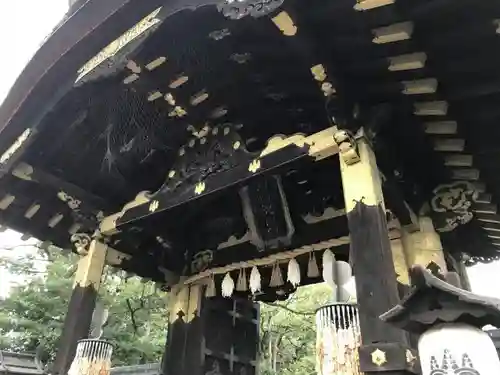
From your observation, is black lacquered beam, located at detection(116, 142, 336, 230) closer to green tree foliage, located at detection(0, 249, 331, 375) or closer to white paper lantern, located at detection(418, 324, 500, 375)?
white paper lantern, located at detection(418, 324, 500, 375)

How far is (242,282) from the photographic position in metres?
5.44

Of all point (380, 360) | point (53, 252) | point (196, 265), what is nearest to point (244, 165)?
point (380, 360)

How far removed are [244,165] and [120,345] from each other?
7.54 metres

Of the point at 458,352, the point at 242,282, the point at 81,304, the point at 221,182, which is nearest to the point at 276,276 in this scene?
the point at 242,282

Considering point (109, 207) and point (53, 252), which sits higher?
point (53, 252)

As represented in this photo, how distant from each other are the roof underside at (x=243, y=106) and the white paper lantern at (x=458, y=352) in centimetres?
195

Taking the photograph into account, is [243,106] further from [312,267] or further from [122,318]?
[122,318]

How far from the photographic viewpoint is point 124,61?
3561mm

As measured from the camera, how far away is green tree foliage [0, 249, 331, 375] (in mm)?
9484

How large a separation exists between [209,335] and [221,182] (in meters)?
2.58

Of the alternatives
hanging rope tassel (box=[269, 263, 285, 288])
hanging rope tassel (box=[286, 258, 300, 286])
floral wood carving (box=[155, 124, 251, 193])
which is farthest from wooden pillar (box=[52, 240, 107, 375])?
hanging rope tassel (box=[286, 258, 300, 286])

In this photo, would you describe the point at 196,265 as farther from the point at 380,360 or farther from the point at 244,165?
the point at 380,360

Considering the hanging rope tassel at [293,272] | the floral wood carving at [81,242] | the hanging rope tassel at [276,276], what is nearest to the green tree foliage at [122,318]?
the floral wood carving at [81,242]

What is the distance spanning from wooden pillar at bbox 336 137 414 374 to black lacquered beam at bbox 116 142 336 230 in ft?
1.01
